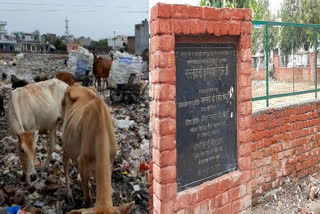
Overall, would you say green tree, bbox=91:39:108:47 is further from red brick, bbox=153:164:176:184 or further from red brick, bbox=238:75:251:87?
red brick, bbox=238:75:251:87

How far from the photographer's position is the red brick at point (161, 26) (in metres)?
3.26

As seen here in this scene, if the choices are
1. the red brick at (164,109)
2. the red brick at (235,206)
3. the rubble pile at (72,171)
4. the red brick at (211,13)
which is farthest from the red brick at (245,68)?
the red brick at (235,206)

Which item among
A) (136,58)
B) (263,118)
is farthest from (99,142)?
(263,118)

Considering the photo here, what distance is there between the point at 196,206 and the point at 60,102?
165 cm

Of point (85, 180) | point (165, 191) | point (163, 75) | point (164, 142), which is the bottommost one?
point (165, 191)

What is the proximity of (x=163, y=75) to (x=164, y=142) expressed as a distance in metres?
0.57

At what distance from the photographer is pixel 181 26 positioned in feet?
11.1

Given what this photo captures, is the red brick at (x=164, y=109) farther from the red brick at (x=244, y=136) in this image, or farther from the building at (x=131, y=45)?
the red brick at (x=244, y=136)

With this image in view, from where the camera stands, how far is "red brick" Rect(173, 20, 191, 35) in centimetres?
336

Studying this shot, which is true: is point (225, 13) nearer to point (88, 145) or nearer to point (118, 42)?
point (118, 42)

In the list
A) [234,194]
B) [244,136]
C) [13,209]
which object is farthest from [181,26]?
[13,209]

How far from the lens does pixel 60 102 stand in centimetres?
286

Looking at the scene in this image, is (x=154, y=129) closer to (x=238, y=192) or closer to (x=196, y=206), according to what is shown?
(x=196, y=206)

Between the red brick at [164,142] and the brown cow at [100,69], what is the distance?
649 millimetres
